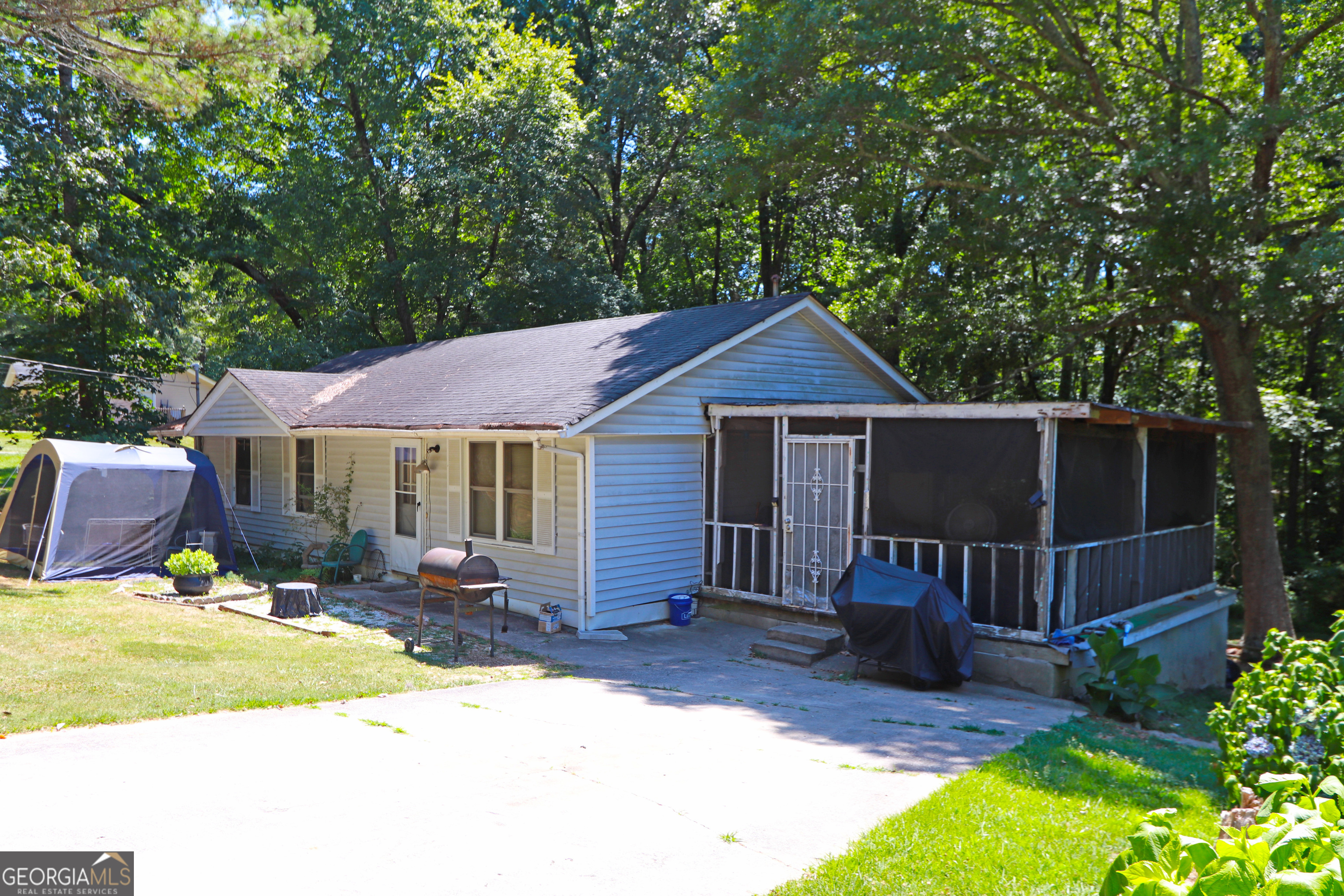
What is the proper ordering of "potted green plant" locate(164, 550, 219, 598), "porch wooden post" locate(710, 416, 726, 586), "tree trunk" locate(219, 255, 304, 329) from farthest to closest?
"tree trunk" locate(219, 255, 304, 329), "potted green plant" locate(164, 550, 219, 598), "porch wooden post" locate(710, 416, 726, 586)

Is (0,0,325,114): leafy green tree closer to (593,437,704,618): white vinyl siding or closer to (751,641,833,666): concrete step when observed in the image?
(593,437,704,618): white vinyl siding

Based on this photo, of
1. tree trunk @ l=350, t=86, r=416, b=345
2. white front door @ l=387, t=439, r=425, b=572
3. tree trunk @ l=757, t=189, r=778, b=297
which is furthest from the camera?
tree trunk @ l=757, t=189, r=778, b=297

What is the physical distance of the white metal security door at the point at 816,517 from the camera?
1085cm

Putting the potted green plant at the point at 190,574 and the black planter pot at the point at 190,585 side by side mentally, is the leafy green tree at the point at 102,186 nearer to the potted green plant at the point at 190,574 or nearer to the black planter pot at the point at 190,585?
the potted green plant at the point at 190,574

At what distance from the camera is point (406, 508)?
46.0 feet

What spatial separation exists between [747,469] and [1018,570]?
386 cm

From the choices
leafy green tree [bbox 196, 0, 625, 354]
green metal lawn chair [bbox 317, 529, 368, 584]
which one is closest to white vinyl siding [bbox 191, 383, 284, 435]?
green metal lawn chair [bbox 317, 529, 368, 584]

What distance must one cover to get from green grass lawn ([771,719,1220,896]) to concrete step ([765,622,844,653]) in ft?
11.5

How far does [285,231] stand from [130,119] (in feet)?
13.4

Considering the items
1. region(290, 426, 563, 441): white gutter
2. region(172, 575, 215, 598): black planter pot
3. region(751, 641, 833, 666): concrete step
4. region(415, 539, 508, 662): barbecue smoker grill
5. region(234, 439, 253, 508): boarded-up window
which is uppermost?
region(290, 426, 563, 441): white gutter

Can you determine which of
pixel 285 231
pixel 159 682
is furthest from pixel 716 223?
pixel 159 682

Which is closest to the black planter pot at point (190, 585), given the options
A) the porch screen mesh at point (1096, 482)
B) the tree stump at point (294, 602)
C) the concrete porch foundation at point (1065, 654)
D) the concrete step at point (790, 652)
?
the tree stump at point (294, 602)

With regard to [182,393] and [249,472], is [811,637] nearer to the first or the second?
[249,472]

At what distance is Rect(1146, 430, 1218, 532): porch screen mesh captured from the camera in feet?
38.6
